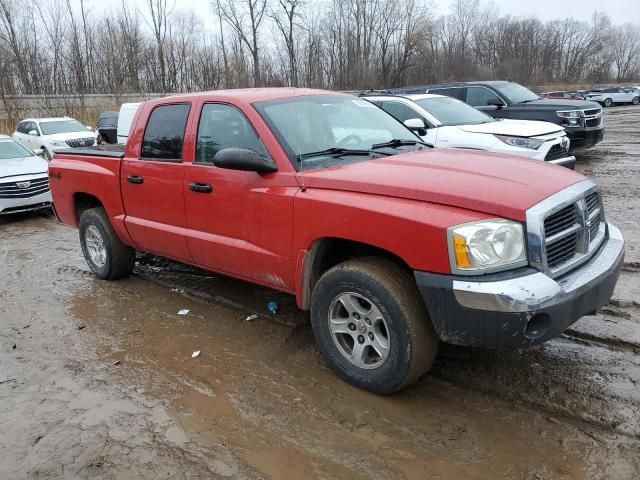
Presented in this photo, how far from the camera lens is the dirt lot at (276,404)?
2.76 m

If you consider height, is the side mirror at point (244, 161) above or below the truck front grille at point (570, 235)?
above

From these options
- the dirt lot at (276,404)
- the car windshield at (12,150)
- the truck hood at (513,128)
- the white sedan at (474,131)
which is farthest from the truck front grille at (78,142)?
the dirt lot at (276,404)

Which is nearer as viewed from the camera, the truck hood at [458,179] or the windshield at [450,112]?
the truck hood at [458,179]

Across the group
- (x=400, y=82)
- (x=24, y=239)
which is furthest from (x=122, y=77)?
(x=24, y=239)

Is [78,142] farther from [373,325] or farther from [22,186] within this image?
[373,325]

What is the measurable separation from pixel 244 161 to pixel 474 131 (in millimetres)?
5993

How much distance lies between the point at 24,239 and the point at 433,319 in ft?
24.1

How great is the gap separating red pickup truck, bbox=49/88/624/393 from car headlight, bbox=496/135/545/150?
4.53 metres

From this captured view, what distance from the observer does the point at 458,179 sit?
10.2ft

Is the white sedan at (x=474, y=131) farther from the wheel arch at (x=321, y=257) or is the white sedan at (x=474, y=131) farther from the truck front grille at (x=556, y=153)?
the wheel arch at (x=321, y=257)

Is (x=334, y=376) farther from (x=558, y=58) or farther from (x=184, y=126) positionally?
(x=558, y=58)

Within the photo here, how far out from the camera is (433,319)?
9.54 feet

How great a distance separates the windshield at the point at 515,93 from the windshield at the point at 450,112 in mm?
3389

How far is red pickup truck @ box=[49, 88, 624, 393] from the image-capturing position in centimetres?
277
